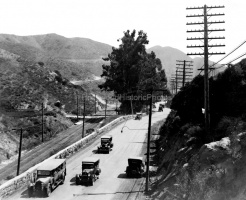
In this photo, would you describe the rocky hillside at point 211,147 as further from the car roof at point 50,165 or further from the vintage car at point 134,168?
the car roof at point 50,165

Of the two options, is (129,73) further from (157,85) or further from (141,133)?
(141,133)

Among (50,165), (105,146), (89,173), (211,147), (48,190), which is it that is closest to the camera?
(211,147)

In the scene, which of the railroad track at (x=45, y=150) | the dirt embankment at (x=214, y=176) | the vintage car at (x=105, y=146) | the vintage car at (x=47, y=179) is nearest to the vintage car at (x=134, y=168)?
the vintage car at (x=47, y=179)

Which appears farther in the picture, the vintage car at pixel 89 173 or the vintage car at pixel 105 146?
the vintage car at pixel 105 146

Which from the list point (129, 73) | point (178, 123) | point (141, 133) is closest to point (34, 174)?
point (178, 123)

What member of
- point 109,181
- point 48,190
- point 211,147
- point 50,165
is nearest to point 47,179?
point 48,190

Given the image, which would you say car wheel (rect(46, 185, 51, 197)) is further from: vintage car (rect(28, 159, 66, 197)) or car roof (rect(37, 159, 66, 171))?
car roof (rect(37, 159, 66, 171))

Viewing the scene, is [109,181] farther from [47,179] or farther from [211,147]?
[211,147]
